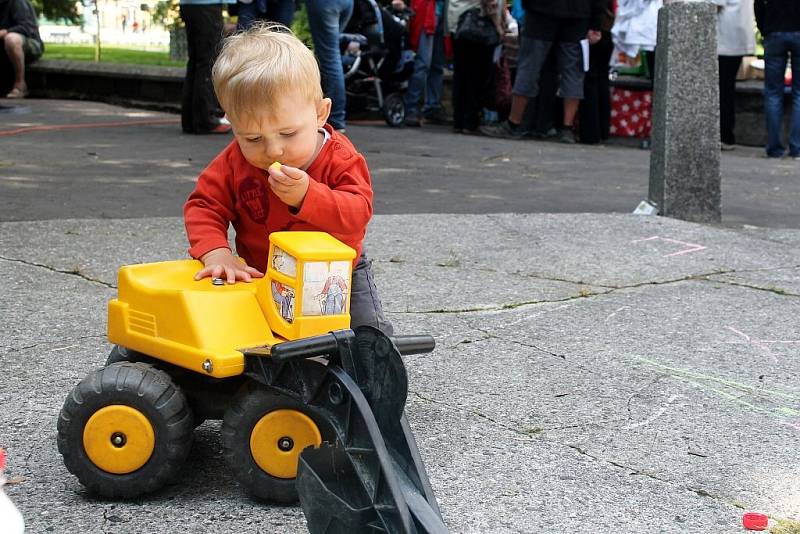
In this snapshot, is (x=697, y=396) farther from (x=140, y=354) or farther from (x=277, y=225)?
(x=140, y=354)

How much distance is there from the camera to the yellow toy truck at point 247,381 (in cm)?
215

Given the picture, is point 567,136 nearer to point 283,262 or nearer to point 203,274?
point 203,274

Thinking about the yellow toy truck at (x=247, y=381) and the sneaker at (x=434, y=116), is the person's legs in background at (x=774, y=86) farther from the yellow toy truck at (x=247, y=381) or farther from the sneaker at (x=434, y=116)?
the yellow toy truck at (x=247, y=381)

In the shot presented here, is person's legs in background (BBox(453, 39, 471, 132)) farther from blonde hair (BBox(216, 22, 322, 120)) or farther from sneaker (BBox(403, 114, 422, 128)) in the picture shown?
blonde hair (BBox(216, 22, 322, 120))

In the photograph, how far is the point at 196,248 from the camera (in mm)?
2648

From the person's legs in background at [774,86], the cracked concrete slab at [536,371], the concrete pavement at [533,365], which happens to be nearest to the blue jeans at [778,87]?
the person's legs in background at [774,86]

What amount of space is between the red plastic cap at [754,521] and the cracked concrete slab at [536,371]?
0.04 meters

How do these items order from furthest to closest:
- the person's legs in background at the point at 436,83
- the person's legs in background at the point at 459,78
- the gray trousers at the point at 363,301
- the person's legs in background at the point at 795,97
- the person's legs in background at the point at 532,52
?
the person's legs in background at the point at 436,83 → the person's legs in background at the point at 459,78 → the person's legs in background at the point at 532,52 → the person's legs in background at the point at 795,97 → the gray trousers at the point at 363,301

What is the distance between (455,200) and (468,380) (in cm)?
339

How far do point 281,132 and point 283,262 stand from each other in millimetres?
345

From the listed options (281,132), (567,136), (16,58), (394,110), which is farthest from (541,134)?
(281,132)

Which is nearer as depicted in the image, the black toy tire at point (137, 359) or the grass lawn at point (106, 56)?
the black toy tire at point (137, 359)

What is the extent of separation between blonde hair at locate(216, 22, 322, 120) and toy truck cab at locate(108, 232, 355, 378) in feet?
1.03

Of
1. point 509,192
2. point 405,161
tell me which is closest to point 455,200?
point 509,192
